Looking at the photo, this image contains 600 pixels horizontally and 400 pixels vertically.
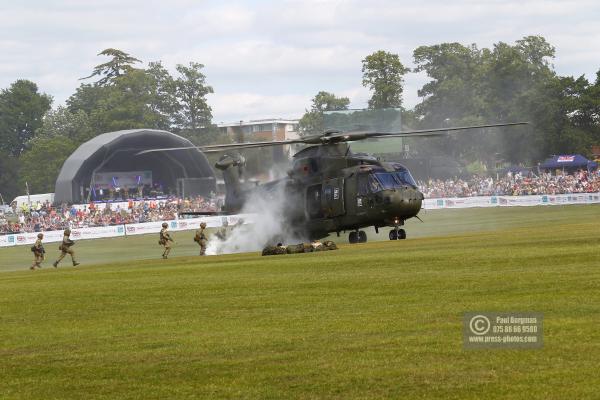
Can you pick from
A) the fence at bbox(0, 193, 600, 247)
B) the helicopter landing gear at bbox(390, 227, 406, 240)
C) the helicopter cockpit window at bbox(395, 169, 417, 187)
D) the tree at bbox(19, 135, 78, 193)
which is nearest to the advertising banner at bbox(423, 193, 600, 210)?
the fence at bbox(0, 193, 600, 247)

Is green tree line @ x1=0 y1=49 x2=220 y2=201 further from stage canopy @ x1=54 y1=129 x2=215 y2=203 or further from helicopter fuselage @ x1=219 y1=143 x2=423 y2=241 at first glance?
helicopter fuselage @ x1=219 y1=143 x2=423 y2=241

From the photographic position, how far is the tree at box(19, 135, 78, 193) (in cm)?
14750

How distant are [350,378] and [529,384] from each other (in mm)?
2266

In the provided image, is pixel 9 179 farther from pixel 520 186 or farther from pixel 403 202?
pixel 403 202

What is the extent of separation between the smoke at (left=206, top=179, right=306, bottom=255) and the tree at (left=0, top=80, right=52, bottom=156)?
145719 millimetres

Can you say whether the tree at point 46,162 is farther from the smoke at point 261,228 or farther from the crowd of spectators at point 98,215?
the smoke at point 261,228

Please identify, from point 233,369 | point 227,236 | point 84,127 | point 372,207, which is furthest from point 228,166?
point 84,127

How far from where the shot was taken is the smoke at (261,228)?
43219 millimetres

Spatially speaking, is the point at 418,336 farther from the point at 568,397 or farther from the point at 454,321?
the point at 568,397

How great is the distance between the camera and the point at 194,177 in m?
118

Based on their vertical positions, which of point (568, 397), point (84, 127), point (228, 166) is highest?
point (84, 127)

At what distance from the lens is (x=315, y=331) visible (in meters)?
15.4

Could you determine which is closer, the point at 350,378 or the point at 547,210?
the point at 350,378

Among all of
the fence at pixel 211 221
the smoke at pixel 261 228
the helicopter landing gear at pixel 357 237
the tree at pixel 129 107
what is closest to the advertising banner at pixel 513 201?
the fence at pixel 211 221
